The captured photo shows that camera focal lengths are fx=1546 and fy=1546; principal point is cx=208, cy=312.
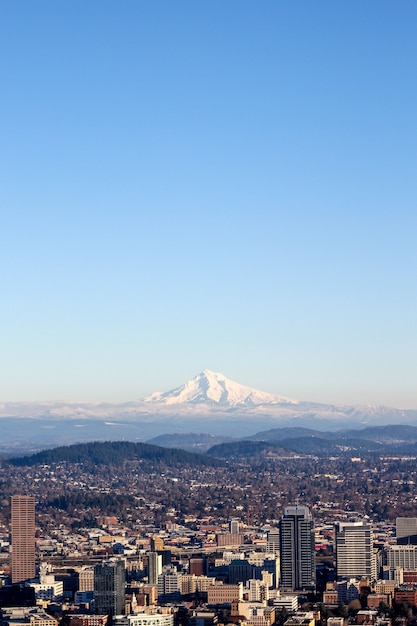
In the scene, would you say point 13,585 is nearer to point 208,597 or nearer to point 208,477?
point 208,597

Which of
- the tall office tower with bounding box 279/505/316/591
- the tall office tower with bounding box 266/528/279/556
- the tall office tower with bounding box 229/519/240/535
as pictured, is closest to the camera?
the tall office tower with bounding box 279/505/316/591

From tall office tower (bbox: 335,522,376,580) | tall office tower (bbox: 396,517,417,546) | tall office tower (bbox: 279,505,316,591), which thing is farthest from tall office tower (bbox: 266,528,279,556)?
tall office tower (bbox: 396,517,417,546)

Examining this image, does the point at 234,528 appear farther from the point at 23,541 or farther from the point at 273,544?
the point at 23,541

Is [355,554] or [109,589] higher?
[355,554]

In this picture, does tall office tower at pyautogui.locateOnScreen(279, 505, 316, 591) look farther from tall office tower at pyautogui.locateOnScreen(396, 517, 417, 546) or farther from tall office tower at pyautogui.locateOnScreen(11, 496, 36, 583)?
tall office tower at pyautogui.locateOnScreen(396, 517, 417, 546)

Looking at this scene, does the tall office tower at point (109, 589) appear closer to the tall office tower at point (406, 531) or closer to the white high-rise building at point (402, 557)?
the white high-rise building at point (402, 557)

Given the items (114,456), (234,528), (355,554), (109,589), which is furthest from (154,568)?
(114,456)
